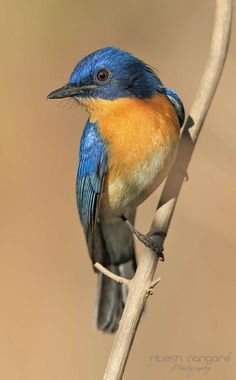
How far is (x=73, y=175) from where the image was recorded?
7.50 meters

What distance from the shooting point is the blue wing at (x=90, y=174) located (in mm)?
5305

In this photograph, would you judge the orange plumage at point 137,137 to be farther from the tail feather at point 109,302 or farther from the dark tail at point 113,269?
the tail feather at point 109,302

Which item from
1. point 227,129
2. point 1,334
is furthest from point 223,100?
point 1,334

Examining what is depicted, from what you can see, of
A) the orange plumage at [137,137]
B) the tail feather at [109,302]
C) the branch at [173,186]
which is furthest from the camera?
the tail feather at [109,302]

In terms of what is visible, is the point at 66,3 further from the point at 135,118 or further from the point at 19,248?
the point at 135,118

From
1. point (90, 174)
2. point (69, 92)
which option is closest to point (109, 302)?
point (90, 174)

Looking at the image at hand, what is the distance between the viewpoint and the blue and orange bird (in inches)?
202

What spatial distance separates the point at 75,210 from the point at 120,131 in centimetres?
240

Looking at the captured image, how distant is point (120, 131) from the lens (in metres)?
5.16

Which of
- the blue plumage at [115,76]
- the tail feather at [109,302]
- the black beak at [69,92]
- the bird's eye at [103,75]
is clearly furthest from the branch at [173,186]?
the tail feather at [109,302]

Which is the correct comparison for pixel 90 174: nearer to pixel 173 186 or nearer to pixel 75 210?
pixel 173 186

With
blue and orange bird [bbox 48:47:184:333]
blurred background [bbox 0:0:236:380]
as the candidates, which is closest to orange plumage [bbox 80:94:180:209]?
blue and orange bird [bbox 48:47:184:333]

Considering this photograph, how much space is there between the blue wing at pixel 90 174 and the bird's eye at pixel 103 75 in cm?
30

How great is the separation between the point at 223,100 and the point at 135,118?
181 centimetres
